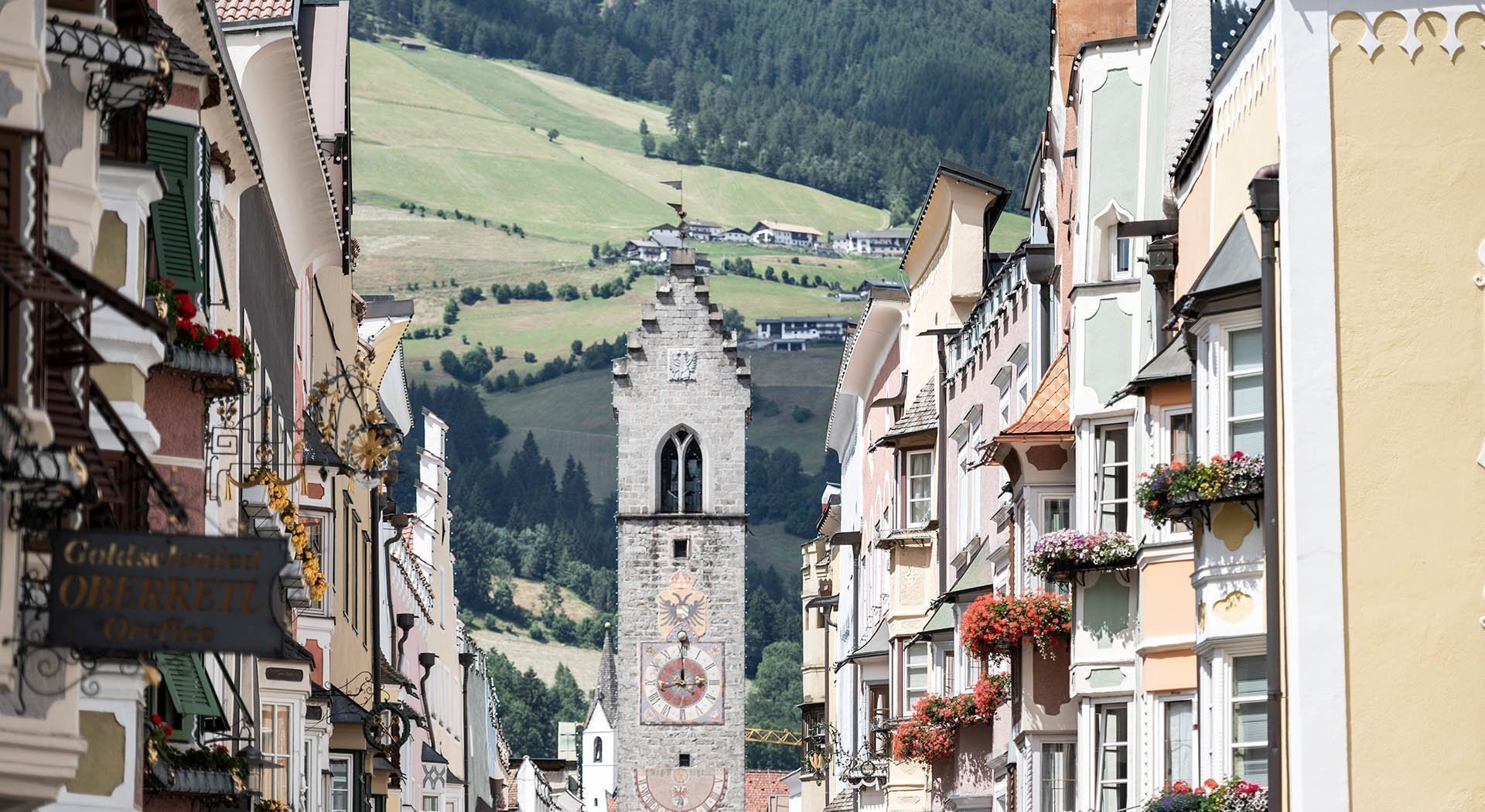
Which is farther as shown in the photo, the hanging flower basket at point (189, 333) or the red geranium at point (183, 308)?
the red geranium at point (183, 308)

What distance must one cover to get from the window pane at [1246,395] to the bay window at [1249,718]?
6.88 ft

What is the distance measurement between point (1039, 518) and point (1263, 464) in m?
11.1

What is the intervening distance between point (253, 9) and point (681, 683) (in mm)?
67591

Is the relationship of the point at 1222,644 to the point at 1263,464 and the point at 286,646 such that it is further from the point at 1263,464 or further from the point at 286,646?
the point at 286,646

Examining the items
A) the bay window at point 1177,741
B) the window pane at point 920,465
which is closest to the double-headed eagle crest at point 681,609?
the window pane at point 920,465

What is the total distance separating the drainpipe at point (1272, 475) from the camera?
22.5 metres

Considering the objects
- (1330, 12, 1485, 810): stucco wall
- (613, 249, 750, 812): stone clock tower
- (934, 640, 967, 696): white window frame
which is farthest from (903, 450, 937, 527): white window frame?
(613, 249, 750, 812): stone clock tower

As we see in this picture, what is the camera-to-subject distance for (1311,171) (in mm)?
22500

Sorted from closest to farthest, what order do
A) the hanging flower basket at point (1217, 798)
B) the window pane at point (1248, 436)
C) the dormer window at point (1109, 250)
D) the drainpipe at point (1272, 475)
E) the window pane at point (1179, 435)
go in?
1. the drainpipe at point (1272, 475)
2. the hanging flower basket at point (1217, 798)
3. the window pane at point (1248, 436)
4. the window pane at point (1179, 435)
5. the dormer window at point (1109, 250)

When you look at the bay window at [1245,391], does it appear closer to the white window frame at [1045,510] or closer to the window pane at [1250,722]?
the window pane at [1250,722]

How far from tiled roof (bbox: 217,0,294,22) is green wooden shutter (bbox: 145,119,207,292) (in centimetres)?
1154

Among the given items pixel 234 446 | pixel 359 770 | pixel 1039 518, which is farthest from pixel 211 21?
pixel 359 770

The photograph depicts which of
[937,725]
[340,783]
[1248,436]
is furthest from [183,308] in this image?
[937,725]

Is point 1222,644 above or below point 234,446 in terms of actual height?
below
